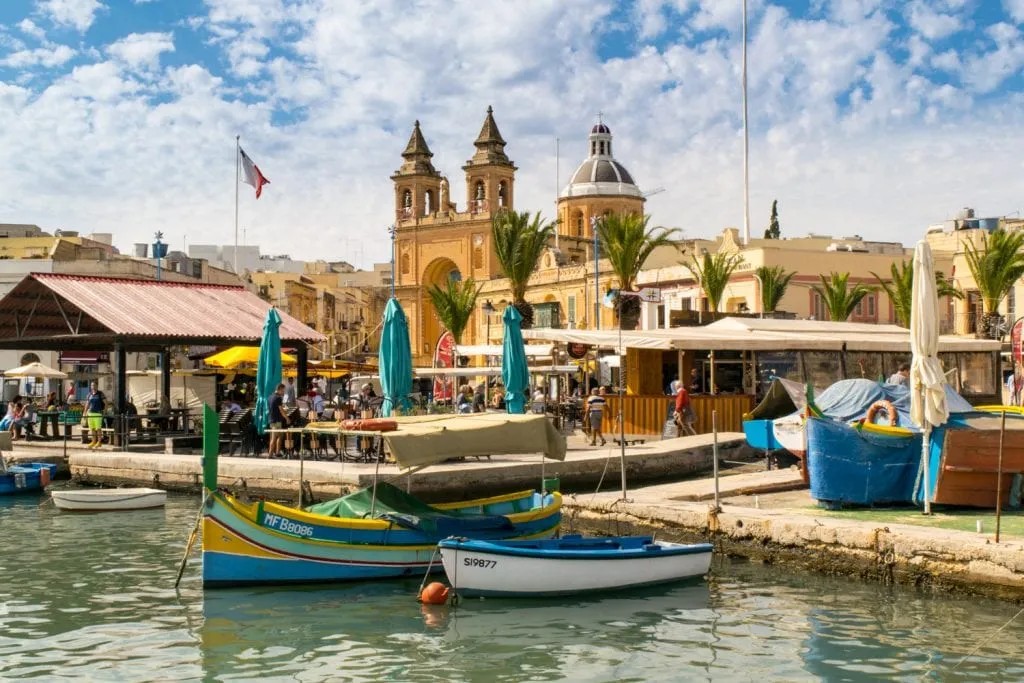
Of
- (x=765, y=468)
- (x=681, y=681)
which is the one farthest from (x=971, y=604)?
(x=765, y=468)

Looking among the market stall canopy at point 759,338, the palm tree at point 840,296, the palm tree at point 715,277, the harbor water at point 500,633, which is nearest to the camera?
the harbor water at point 500,633

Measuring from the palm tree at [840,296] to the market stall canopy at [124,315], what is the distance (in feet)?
81.2

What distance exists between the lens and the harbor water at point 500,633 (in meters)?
11.4

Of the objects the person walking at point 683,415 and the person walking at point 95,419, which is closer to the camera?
the person walking at point 683,415

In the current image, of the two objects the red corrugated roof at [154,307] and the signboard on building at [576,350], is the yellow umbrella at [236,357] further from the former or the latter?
the signboard on building at [576,350]

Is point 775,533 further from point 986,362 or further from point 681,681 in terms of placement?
point 986,362

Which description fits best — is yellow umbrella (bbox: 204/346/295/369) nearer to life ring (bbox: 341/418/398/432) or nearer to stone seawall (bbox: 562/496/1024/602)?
stone seawall (bbox: 562/496/1024/602)

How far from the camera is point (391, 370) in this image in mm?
23891

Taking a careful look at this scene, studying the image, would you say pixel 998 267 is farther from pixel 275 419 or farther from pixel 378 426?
pixel 378 426

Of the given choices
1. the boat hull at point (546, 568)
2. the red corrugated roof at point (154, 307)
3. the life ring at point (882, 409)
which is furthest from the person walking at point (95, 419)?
the life ring at point (882, 409)

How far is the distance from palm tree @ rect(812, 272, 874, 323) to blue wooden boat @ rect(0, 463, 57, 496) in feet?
106

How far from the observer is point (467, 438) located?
15.8m

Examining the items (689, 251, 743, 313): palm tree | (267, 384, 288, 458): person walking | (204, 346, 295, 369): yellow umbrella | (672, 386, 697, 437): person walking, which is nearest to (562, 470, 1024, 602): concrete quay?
(672, 386, 697, 437): person walking

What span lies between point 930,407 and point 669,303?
38.6 meters
